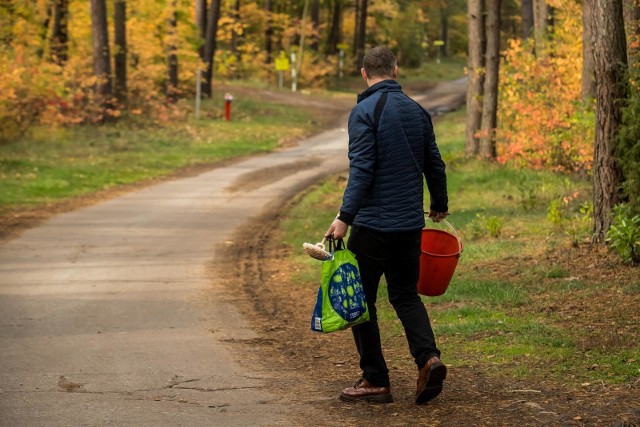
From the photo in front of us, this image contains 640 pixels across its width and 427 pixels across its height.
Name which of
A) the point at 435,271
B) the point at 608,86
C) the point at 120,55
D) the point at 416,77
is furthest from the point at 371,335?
the point at 416,77

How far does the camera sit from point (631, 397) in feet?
22.9

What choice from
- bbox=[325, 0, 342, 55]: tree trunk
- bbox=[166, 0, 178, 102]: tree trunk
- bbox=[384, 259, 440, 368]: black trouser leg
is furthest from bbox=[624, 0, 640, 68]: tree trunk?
bbox=[325, 0, 342, 55]: tree trunk

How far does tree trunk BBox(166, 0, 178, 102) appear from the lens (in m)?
40.5

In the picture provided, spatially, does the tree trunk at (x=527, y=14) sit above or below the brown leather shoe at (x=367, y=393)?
above

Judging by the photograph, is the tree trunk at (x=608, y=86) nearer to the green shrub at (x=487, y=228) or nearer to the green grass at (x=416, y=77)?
the green shrub at (x=487, y=228)

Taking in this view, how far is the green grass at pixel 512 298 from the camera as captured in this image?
320 inches

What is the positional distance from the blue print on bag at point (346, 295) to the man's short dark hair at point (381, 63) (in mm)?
1214

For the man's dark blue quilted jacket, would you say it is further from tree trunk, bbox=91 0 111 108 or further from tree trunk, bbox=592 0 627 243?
tree trunk, bbox=91 0 111 108

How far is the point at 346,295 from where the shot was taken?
702 cm

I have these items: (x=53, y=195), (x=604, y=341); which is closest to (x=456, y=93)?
(x=53, y=195)

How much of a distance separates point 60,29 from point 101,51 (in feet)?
16.1

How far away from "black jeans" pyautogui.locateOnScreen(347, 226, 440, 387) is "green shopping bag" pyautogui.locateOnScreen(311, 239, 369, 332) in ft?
0.31

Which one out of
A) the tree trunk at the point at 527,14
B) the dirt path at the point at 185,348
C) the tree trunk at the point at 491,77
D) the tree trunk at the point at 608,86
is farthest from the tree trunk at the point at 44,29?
the tree trunk at the point at 608,86

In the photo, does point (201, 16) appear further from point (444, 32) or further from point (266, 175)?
point (444, 32)
